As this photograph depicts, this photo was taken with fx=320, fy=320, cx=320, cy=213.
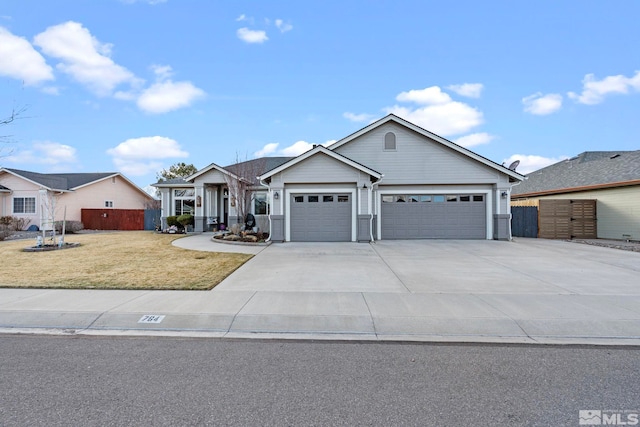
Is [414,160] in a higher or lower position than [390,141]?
lower

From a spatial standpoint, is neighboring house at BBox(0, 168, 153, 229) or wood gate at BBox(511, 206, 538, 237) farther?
neighboring house at BBox(0, 168, 153, 229)

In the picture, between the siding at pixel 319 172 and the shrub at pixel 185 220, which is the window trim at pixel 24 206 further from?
the siding at pixel 319 172

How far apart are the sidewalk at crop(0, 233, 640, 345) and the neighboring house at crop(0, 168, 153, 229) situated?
68.4ft

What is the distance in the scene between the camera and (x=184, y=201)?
23.4 meters

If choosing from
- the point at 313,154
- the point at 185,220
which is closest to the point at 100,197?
the point at 185,220

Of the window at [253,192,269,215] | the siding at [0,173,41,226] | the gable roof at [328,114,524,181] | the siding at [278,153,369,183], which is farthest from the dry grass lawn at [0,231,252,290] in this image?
the siding at [0,173,41,226]

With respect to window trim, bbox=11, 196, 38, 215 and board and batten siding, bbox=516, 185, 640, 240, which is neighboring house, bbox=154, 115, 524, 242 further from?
window trim, bbox=11, 196, 38, 215

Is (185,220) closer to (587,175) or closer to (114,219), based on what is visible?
(114,219)

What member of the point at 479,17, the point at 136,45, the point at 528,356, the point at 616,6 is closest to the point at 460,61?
the point at 479,17

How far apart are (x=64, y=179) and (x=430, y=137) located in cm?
2953

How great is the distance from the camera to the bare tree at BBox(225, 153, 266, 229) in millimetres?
18422

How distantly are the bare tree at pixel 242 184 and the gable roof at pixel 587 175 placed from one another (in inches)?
757

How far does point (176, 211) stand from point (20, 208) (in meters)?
12.3

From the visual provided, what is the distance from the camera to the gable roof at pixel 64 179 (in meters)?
24.1
